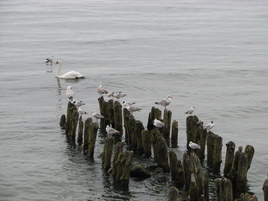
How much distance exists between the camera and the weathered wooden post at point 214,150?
69.6 feet

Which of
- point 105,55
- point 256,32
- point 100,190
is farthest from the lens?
point 256,32

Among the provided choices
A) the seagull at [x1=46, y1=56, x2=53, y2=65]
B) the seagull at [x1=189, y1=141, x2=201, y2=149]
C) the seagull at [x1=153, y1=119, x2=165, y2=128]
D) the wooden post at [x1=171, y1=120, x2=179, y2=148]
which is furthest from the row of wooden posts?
the seagull at [x1=46, y1=56, x2=53, y2=65]

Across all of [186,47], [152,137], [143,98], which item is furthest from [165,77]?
[152,137]

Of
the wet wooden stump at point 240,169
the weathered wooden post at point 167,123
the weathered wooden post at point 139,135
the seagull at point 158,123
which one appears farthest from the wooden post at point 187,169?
the weathered wooden post at point 167,123

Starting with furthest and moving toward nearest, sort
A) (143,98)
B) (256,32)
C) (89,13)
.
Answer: (89,13)
(256,32)
(143,98)

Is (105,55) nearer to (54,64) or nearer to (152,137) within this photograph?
(54,64)

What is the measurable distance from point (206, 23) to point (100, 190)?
174 feet

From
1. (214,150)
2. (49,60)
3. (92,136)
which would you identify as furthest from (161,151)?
(49,60)

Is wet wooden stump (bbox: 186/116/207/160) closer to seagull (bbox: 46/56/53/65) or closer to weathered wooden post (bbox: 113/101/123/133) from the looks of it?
weathered wooden post (bbox: 113/101/123/133)

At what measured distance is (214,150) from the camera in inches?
848

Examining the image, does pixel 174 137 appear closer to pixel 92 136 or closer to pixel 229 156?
pixel 92 136

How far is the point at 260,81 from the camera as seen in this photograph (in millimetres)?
39938

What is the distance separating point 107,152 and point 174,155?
2.73m

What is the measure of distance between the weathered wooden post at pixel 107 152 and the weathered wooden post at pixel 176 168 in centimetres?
239
